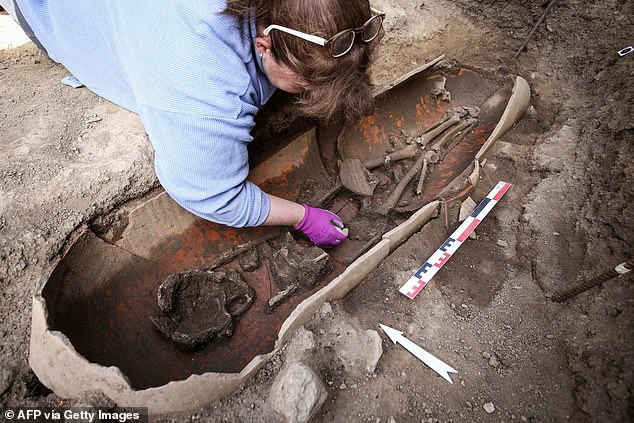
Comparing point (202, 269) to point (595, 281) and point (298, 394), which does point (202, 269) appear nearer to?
point (298, 394)

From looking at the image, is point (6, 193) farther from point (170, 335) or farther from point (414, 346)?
point (414, 346)

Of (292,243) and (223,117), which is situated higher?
(223,117)

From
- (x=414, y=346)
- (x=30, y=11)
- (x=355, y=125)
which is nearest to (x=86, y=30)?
(x=30, y=11)

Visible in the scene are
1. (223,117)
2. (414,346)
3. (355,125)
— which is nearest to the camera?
(223,117)

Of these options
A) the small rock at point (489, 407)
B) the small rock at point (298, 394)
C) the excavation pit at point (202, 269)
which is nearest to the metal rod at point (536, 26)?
Result: the excavation pit at point (202, 269)

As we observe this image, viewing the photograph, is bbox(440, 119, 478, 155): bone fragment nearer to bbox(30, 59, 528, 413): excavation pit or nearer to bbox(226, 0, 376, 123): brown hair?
bbox(30, 59, 528, 413): excavation pit

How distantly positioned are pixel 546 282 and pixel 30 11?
340 cm

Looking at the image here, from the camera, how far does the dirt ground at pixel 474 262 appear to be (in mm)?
1942

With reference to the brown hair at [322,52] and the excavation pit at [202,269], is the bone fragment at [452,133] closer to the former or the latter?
the excavation pit at [202,269]

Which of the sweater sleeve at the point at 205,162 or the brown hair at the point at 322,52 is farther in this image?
the sweater sleeve at the point at 205,162

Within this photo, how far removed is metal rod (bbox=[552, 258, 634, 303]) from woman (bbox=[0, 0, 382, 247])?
1.35m

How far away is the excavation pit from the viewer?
1812 millimetres

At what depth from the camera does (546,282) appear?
2383mm

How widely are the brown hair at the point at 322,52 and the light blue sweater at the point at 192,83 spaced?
5.5 inches
